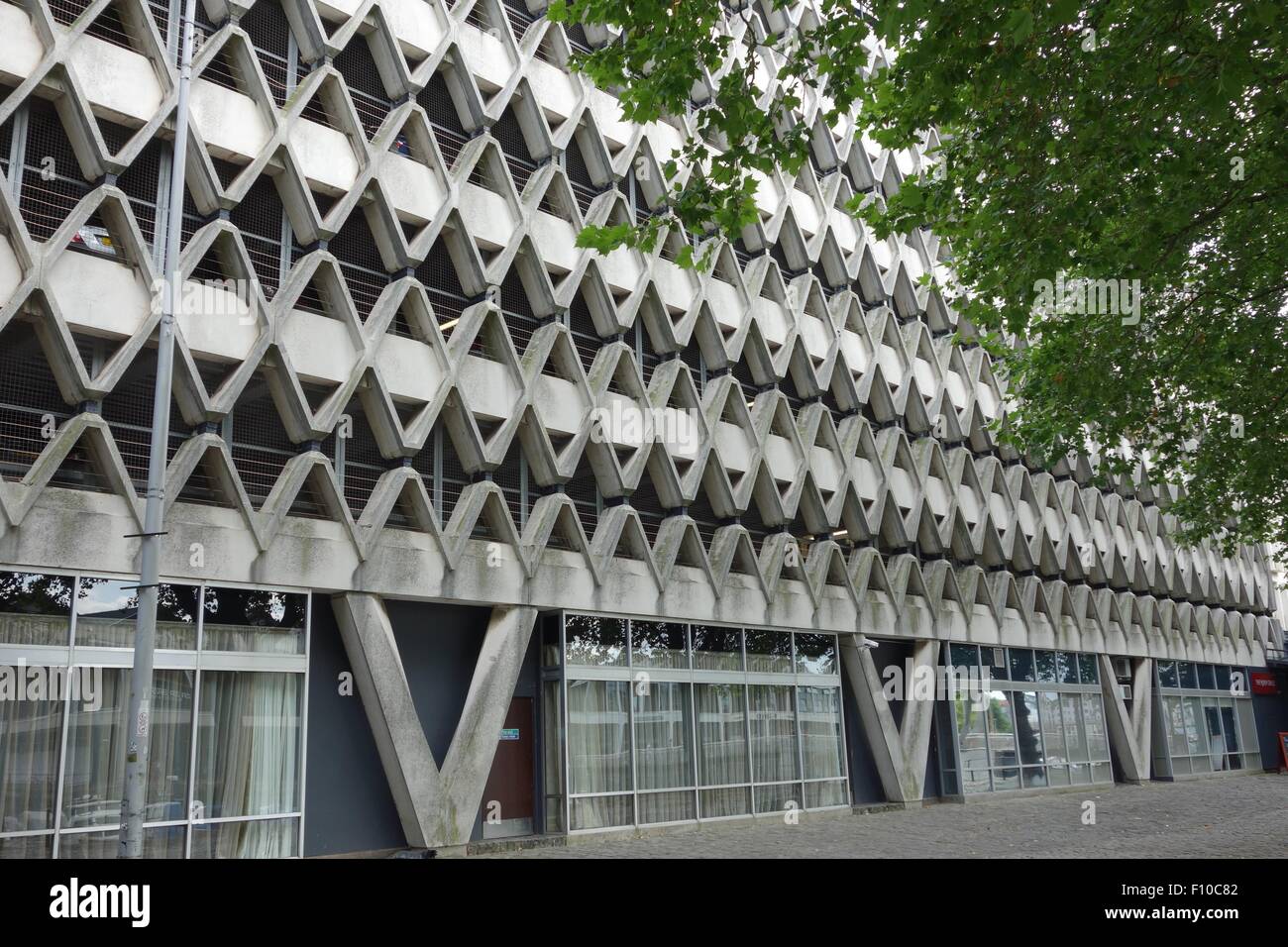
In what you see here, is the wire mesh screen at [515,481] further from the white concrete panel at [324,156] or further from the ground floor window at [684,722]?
the white concrete panel at [324,156]

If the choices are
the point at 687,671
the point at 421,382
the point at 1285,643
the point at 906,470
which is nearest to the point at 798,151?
the point at 421,382

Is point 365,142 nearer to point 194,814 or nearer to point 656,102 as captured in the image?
point 656,102

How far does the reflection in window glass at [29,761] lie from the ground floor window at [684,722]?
940cm

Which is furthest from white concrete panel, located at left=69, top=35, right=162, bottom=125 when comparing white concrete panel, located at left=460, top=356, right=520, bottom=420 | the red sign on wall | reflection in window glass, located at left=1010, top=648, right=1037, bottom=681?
the red sign on wall

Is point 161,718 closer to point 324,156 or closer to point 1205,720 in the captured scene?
point 324,156

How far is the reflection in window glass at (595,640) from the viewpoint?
22.5 meters

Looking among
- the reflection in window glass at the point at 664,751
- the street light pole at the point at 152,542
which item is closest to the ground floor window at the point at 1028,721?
the reflection in window glass at the point at 664,751

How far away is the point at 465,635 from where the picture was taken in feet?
71.2

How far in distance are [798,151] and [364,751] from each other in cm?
1293

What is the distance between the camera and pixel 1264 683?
50.2 meters

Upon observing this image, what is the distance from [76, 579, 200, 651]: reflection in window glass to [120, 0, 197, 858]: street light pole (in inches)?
55.2

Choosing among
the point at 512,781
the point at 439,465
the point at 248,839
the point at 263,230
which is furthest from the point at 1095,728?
the point at 263,230

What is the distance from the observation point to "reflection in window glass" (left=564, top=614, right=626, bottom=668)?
22.5 metres

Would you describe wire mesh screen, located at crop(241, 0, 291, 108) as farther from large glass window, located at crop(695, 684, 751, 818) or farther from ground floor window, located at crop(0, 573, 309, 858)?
large glass window, located at crop(695, 684, 751, 818)
